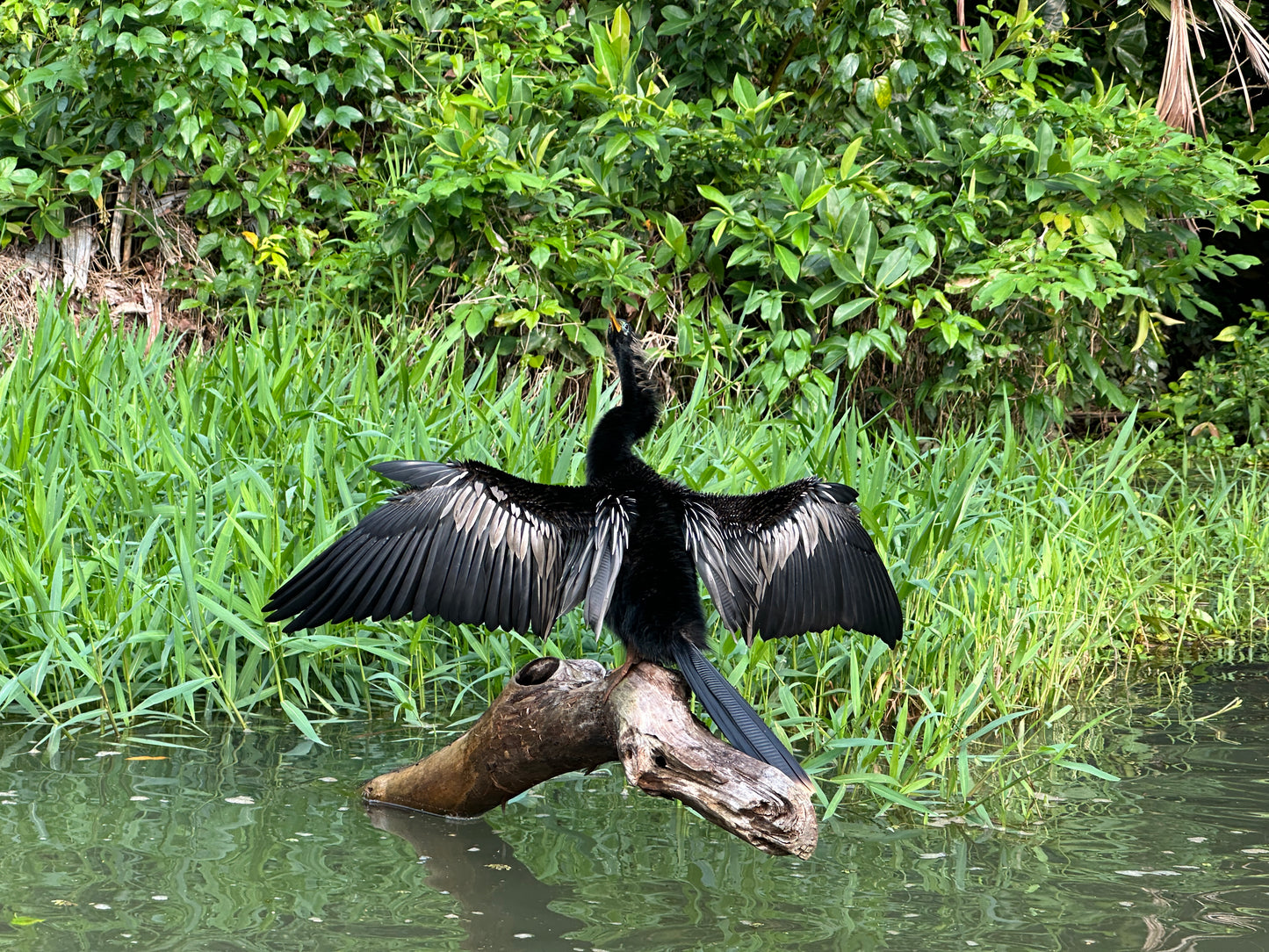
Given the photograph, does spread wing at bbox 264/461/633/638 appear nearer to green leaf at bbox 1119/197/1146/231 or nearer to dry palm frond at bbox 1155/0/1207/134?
green leaf at bbox 1119/197/1146/231

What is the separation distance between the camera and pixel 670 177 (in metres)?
5.85

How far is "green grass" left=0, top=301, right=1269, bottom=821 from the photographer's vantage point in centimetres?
321

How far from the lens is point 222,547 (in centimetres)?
322

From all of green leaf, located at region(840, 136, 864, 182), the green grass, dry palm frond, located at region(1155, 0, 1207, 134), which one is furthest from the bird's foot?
dry palm frond, located at region(1155, 0, 1207, 134)

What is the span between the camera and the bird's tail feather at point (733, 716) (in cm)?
223

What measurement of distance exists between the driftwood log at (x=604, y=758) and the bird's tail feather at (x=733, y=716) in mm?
49

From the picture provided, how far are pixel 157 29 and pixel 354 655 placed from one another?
344 centimetres

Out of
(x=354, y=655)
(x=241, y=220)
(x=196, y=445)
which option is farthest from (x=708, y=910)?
(x=241, y=220)

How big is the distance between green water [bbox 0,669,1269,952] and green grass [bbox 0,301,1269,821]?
0.16 m

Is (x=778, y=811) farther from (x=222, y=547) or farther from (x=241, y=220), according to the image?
(x=241, y=220)

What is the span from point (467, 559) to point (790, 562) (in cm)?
73

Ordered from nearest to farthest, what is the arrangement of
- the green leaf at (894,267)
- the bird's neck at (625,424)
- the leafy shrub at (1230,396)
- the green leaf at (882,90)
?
the bird's neck at (625,424) → the green leaf at (894,267) → the green leaf at (882,90) → the leafy shrub at (1230,396)

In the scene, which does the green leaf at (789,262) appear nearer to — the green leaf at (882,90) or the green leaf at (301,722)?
the green leaf at (882,90)

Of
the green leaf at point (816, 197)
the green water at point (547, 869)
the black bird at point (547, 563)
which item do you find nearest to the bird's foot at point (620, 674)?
the black bird at point (547, 563)
